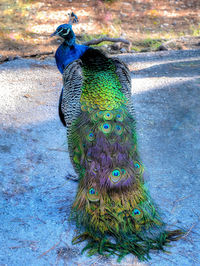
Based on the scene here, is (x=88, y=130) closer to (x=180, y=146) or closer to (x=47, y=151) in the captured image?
(x=47, y=151)

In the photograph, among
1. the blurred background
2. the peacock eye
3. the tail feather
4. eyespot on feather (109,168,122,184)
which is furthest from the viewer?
the blurred background

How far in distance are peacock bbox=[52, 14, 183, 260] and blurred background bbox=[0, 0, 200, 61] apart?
489cm

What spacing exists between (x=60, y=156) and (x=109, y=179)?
5.31 feet

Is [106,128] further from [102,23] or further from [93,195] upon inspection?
[102,23]

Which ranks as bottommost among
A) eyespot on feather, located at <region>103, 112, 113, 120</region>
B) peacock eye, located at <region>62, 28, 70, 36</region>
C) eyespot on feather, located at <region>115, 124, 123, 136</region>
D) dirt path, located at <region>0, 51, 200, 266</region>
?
dirt path, located at <region>0, 51, 200, 266</region>

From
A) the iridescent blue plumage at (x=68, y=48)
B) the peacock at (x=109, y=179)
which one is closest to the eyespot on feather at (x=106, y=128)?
the peacock at (x=109, y=179)

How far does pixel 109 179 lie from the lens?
298 cm

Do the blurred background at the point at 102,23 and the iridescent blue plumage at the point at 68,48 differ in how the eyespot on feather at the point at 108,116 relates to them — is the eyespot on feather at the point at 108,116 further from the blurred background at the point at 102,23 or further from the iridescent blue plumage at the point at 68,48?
the blurred background at the point at 102,23

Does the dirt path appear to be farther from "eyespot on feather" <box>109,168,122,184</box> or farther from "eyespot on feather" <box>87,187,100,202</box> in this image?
"eyespot on feather" <box>109,168,122,184</box>

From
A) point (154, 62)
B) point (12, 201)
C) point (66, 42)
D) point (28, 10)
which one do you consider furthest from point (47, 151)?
point (28, 10)

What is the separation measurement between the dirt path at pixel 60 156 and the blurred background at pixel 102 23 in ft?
4.38

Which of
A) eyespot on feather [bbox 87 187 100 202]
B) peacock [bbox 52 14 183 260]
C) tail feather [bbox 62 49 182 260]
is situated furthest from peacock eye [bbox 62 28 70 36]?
eyespot on feather [bbox 87 187 100 202]

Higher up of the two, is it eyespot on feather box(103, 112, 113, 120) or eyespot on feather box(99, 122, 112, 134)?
eyespot on feather box(103, 112, 113, 120)

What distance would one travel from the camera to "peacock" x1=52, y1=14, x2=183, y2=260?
2.87 metres
